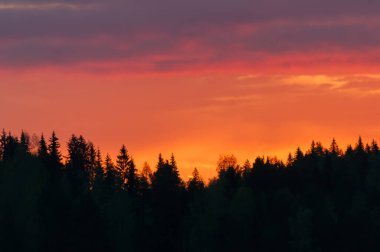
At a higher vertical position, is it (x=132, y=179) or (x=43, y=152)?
(x=43, y=152)

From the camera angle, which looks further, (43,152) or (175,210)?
(43,152)

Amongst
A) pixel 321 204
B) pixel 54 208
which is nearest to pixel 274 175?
pixel 321 204

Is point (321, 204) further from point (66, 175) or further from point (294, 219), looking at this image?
point (66, 175)

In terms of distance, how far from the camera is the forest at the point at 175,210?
139 metres

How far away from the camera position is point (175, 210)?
151625mm

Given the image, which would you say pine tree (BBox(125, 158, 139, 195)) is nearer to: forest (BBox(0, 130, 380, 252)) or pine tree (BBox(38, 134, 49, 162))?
forest (BBox(0, 130, 380, 252))

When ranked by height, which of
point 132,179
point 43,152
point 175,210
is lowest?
point 175,210

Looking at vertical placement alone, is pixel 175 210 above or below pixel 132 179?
below

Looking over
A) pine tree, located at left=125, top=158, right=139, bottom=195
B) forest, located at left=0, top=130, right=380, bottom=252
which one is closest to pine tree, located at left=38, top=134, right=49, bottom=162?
forest, located at left=0, top=130, right=380, bottom=252

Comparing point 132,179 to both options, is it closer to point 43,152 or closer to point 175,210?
point 43,152

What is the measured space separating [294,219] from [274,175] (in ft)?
58.3

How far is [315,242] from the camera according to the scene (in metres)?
158

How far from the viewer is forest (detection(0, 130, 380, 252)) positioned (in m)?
139

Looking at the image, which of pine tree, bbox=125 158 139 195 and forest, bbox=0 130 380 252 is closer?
forest, bbox=0 130 380 252
